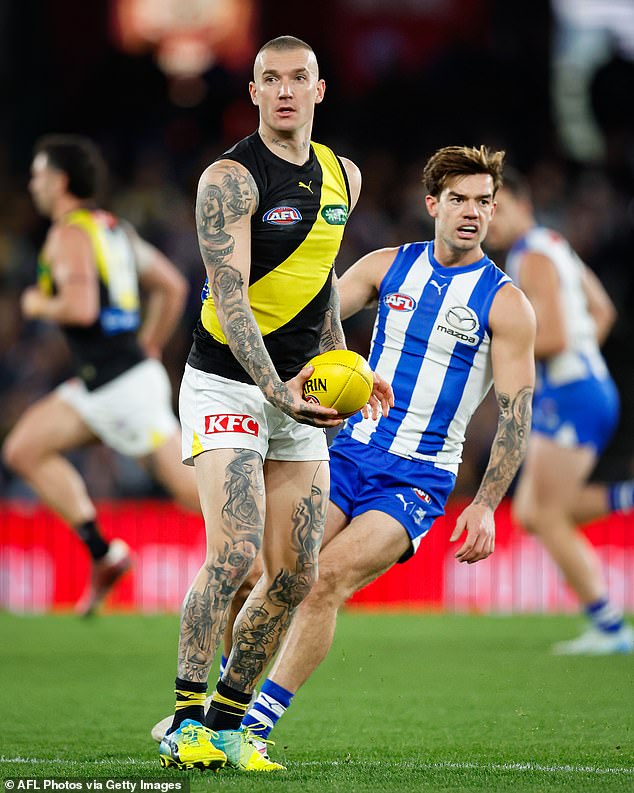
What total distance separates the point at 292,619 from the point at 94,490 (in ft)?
29.9

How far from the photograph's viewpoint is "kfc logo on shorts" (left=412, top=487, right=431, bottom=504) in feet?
19.5

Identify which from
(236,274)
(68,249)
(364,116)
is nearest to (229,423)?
(236,274)

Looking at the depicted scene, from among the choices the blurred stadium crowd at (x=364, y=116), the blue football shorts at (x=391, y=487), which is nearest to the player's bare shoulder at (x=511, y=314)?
the blue football shorts at (x=391, y=487)

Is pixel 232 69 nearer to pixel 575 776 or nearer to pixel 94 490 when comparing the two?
pixel 94 490

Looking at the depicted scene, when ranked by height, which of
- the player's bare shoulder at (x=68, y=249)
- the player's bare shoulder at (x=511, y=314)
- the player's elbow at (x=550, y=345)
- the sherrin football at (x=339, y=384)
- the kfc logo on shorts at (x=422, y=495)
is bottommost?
the kfc logo on shorts at (x=422, y=495)

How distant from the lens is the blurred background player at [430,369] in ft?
18.7

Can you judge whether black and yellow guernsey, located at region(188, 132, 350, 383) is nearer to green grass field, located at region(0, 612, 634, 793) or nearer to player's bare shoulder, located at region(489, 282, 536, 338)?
player's bare shoulder, located at region(489, 282, 536, 338)

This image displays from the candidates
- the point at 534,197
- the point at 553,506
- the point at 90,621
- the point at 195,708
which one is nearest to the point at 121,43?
the point at 534,197

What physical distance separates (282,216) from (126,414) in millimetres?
4514

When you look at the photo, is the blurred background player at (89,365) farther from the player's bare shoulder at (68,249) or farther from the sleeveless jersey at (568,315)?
the sleeveless jersey at (568,315)

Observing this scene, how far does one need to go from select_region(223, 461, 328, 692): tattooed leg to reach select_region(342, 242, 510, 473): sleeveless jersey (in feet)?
2.94

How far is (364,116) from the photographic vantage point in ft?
63.5

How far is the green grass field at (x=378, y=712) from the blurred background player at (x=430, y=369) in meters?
0.80

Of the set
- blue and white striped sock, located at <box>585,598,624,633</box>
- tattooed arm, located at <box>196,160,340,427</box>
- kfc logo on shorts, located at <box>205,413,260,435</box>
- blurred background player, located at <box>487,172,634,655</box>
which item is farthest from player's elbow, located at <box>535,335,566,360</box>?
tattooed arm, located at <box>196,160,340,427</box>
